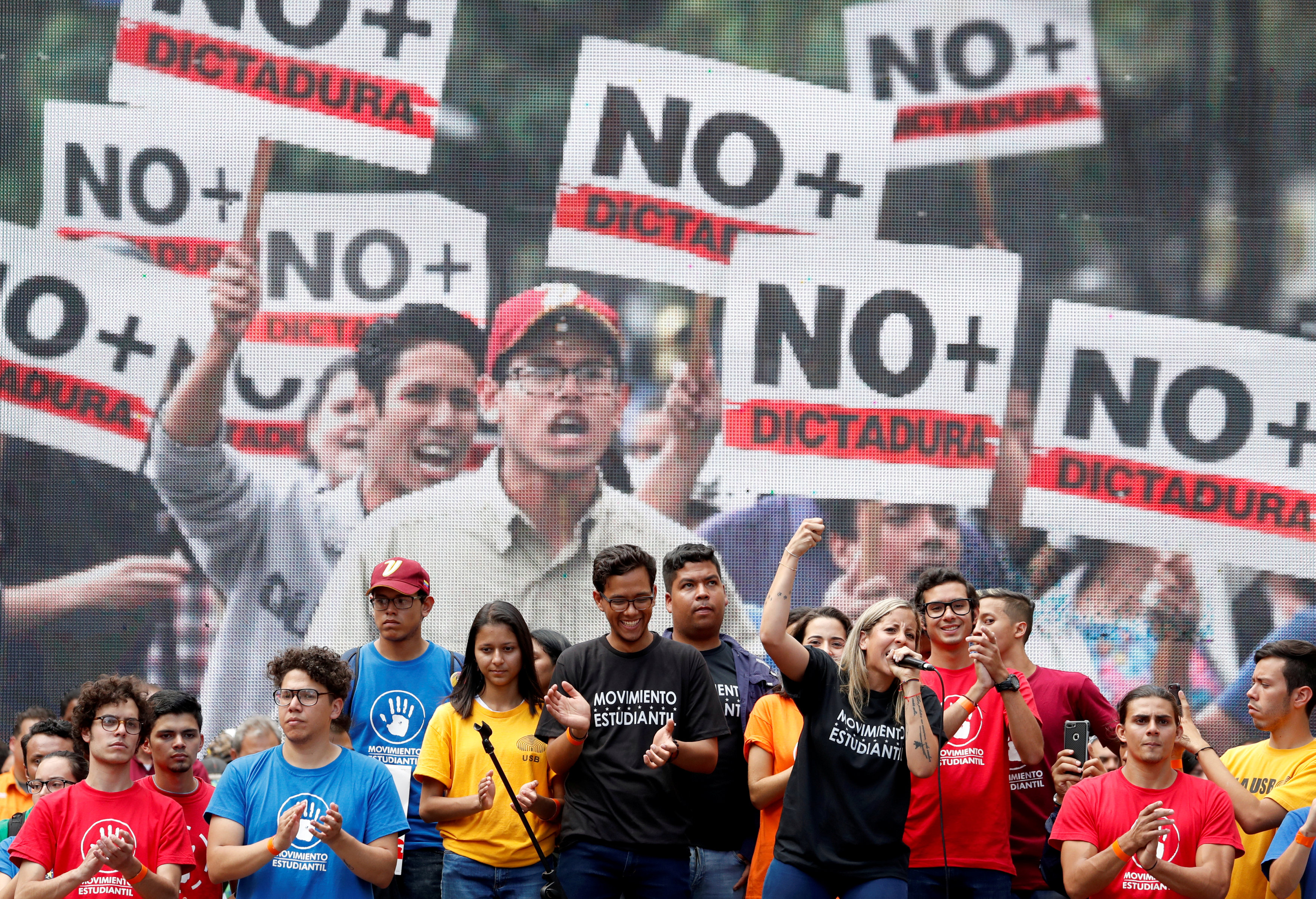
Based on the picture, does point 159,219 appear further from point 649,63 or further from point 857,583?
point 857,583

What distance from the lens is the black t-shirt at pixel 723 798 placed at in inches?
151

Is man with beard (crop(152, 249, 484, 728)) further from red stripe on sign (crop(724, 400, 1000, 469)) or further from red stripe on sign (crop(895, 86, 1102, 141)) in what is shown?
red stripe on sign (crop(895, 86, 1102, 141))

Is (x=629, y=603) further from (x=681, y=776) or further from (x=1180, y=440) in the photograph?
(x=1180, y=440)

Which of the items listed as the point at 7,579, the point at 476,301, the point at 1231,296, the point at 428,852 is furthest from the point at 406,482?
the point at 1231,296

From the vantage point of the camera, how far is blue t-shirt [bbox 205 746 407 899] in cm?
328

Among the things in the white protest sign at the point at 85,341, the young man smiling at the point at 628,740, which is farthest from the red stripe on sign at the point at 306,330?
the young man smiling at the point at 628,740

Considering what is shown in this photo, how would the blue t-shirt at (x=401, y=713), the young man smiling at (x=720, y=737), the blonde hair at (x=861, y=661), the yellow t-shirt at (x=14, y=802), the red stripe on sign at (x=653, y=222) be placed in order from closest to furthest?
the blonde hair at (x=861, y=661), the young man smiling at (x=720, y=737), the blue t-shirt at (x=401, y=713), the yellow t-shirt at (x=14, y=802), the red stripe on sign at (x=653, y=222)

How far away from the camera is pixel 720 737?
3811mm

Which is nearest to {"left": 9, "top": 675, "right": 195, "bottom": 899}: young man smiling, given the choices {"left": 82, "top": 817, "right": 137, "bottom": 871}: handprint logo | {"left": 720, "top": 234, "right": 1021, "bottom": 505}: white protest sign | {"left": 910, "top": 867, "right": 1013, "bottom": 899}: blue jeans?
{"left": 82, "top": 817, "right": 137, "bottom": 871}: handprint logo

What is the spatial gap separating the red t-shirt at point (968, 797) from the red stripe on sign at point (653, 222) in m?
2.61

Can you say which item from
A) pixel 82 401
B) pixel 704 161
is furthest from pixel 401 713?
pixel 704 161

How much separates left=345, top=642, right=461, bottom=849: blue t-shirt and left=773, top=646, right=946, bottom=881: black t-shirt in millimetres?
1101

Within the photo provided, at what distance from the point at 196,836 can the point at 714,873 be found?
147 centimetres

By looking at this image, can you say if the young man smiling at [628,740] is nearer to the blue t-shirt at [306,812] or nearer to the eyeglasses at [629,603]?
the eyeglasses at [629,603]
